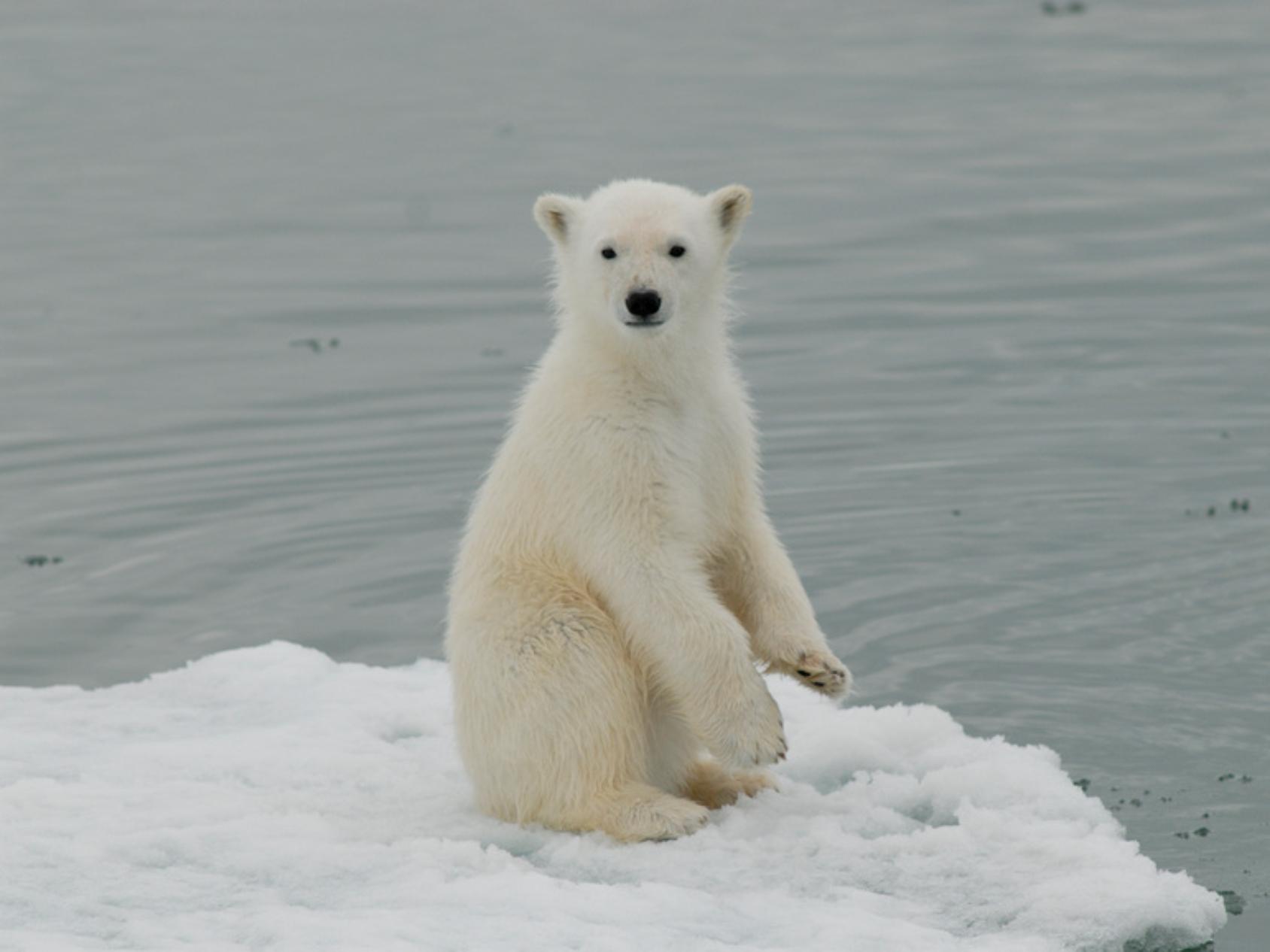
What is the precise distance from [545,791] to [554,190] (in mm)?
11411

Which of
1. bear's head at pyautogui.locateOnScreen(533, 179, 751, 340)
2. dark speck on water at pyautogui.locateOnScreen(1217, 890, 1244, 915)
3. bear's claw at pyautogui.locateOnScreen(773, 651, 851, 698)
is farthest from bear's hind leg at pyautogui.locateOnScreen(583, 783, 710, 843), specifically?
dark speck on water at pyautogui.locateOnScreen(1217, 890, 1244, 915)

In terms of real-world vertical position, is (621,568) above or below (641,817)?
above

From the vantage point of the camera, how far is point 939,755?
7293mm

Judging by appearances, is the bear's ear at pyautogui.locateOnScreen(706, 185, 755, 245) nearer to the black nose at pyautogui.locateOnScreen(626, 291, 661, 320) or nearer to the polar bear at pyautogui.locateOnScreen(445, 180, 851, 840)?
the polar bear at pyautogui.locateOnScreen(445, 180, 851, 840)

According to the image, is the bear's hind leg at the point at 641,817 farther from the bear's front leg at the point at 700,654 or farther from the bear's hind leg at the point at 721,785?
the bear's hind leg at the point at 721,785

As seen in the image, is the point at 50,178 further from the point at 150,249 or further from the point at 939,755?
the point at 939,755

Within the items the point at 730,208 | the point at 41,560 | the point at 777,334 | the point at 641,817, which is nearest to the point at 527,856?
the point at 641,817

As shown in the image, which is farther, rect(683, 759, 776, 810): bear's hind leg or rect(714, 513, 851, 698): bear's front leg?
rect(683, 759, 776, 810): bear's hind leg

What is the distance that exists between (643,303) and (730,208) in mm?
697

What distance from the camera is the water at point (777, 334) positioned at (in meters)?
9.14

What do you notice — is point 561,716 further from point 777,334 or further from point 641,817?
point 777,334

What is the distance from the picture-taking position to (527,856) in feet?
21.7

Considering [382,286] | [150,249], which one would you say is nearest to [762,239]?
[382,286]

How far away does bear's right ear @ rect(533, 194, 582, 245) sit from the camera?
22.8 feet
